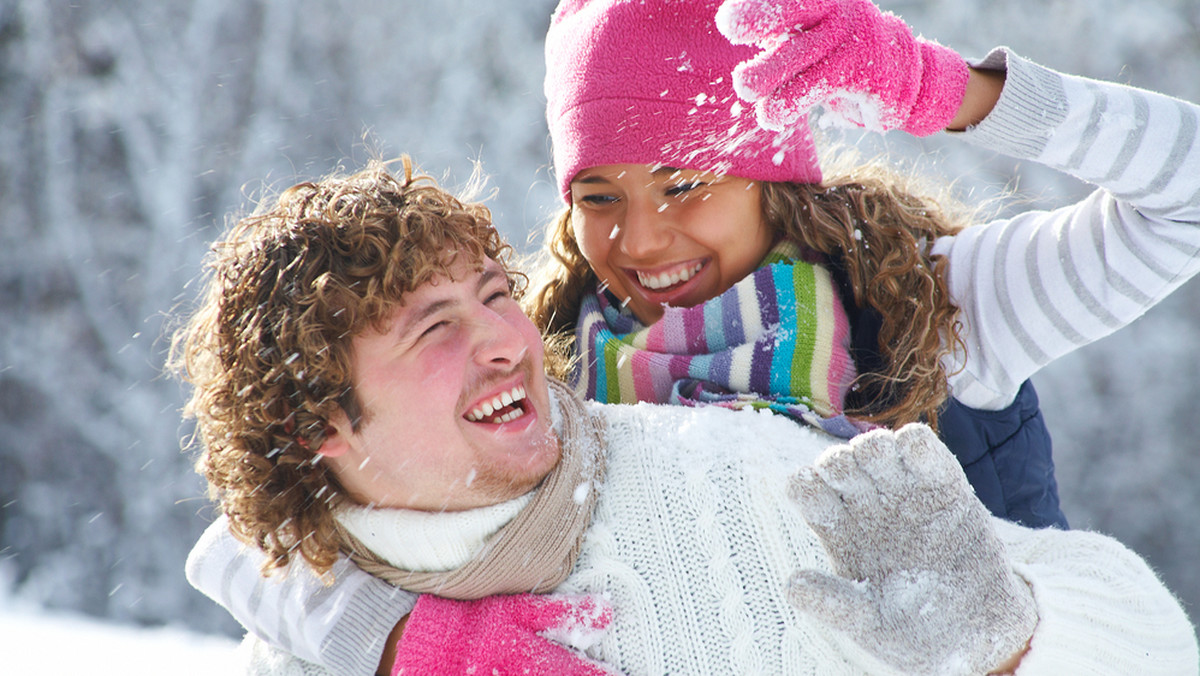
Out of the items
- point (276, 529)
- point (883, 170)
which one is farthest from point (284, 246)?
point (883, 170)

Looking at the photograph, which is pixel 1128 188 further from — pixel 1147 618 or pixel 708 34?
pixel 708 34

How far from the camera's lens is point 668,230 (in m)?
1.83

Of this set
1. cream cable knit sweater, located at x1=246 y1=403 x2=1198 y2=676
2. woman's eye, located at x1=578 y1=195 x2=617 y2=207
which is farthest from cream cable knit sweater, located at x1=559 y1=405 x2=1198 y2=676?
woman's eye, located at x1=578 y1=195 x2=617 y2=207

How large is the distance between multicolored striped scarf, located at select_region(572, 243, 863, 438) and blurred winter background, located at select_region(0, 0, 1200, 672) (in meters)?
2.61

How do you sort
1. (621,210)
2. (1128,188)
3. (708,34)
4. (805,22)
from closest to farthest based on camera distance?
(805,22), (1128,188), (708,34), (621,210)

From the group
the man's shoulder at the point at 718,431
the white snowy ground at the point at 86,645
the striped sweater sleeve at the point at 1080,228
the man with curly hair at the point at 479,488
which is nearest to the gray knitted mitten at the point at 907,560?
the man with curly hair at the point at 479,488

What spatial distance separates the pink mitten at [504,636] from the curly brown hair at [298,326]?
23 centimetres

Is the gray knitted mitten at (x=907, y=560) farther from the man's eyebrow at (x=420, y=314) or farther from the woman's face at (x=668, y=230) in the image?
the woman's face at (x=668, y=230)

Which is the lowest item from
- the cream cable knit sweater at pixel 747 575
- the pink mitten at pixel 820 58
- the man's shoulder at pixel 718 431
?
the cream cable knit sweater at pixel 747 575

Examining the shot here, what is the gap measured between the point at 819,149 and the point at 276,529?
1.43 m

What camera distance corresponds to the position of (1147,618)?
4.47ft

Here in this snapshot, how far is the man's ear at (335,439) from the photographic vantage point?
4.98 ft

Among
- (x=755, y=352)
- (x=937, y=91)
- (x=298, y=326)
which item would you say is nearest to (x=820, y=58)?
(x=937, y=91)

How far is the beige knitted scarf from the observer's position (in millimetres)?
1457
